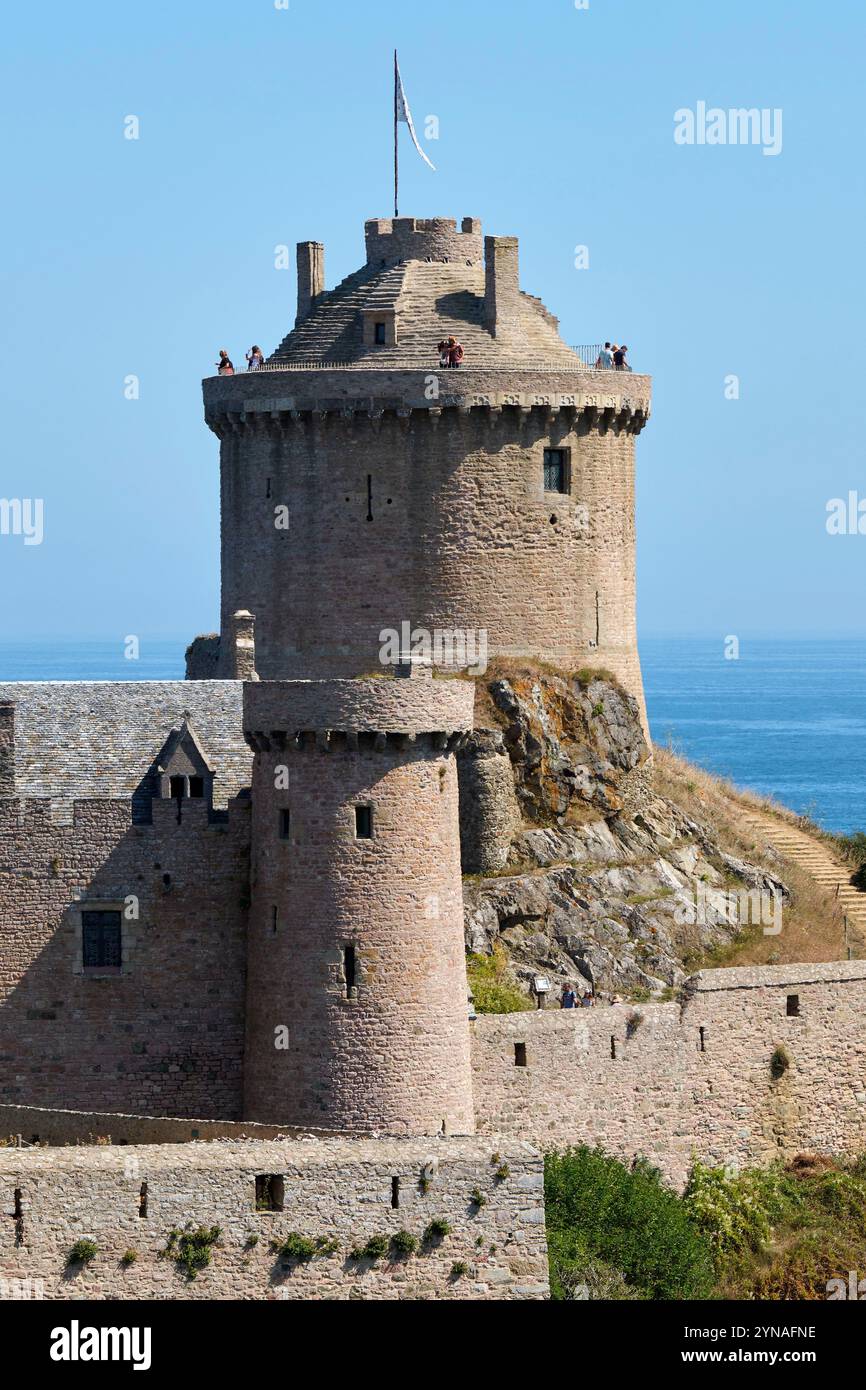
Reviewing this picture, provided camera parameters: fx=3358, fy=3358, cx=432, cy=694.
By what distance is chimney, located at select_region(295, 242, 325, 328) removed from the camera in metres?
75.5

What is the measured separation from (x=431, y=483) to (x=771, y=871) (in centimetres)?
1210

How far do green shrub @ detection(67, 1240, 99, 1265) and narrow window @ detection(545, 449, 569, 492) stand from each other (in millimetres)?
25942

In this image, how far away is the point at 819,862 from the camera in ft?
260

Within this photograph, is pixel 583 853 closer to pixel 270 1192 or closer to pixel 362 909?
pixel 362 909

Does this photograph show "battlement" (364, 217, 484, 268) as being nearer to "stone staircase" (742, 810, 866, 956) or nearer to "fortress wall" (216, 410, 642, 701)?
"fortress wall" (216, 410, 642, 701)

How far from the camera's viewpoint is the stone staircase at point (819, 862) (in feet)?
249

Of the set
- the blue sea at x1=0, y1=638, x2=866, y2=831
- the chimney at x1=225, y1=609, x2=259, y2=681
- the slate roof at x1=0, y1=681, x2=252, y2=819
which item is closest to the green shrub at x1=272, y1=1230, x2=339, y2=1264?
the slate roof at x1=0, y1=681, x2=252, y2=819

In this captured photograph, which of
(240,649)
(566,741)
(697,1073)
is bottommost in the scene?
(697,1073)

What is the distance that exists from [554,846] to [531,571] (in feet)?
19.3

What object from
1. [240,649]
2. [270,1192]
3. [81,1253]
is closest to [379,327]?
[240,649]
